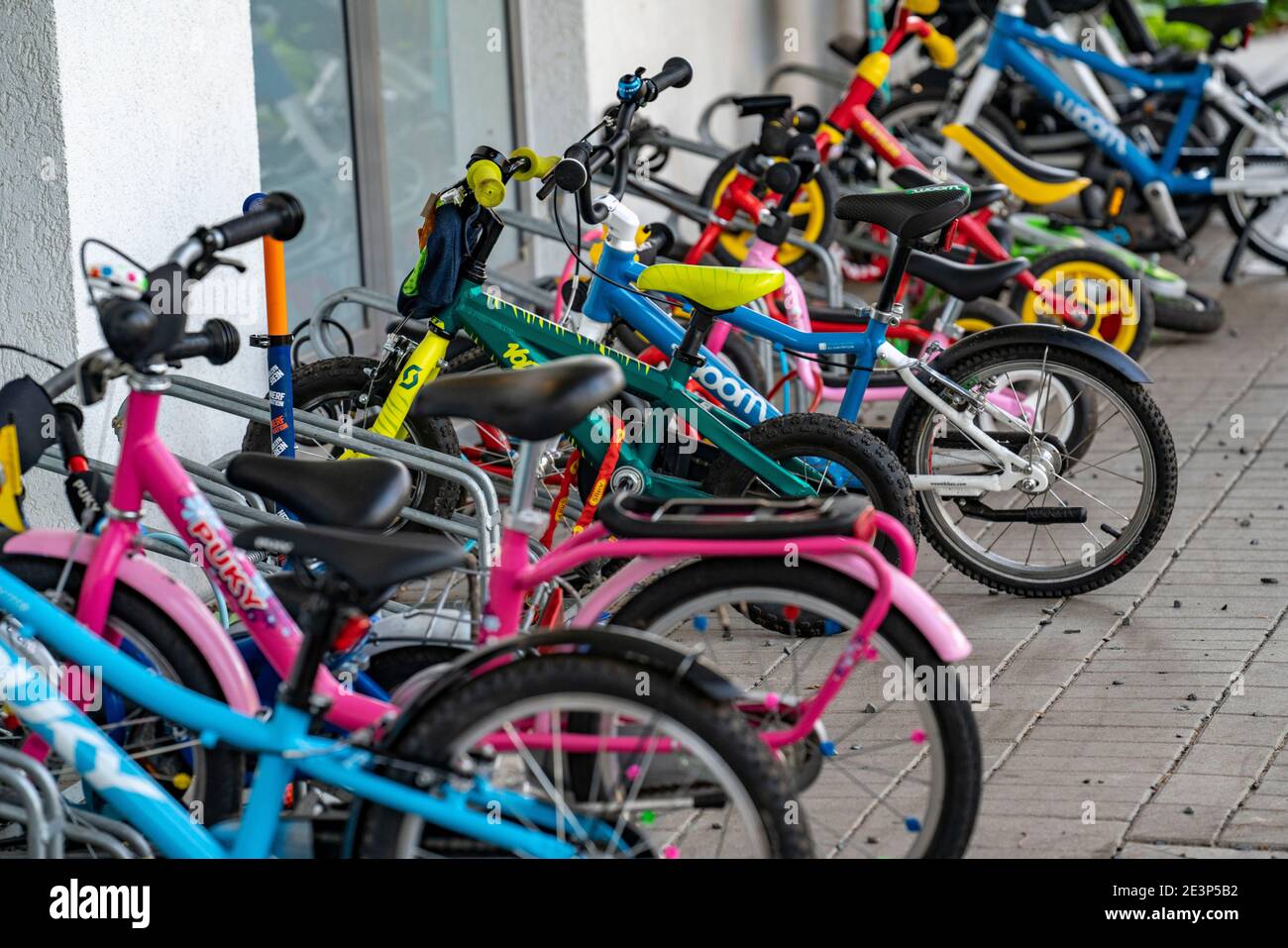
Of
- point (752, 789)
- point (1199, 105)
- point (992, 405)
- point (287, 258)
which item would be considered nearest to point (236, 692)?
point (752, 789)

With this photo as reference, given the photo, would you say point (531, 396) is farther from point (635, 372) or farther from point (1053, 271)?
point (1053, 271)

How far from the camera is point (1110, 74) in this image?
805 centimetres

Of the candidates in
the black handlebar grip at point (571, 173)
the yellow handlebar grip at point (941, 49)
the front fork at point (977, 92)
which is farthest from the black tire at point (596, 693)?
the front fork at point (977, 92)

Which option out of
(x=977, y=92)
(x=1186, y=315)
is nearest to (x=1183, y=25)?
(x=977, y=92)

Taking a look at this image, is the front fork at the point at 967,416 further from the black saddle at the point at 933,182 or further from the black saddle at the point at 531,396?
the black saddle at the point at 531,396

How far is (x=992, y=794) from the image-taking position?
3.66 m

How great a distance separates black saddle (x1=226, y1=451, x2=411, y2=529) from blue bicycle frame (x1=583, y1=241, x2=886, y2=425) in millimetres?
1660

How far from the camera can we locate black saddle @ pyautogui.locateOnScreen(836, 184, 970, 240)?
4.51 m

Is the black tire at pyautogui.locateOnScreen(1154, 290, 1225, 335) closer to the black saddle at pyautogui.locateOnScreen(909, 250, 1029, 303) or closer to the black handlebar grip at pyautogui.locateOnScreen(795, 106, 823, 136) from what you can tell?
the black handlebar grip at pyautogui.locateOnScreen(795, 106, 823, 136)

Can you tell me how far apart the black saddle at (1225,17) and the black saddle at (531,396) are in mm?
5866

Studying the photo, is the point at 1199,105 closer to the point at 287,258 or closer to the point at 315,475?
the point at 287,258

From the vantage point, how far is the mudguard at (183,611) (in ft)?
9.85

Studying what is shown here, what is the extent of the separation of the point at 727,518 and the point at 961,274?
2382 millimetres
